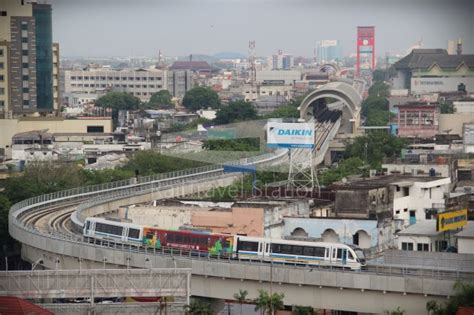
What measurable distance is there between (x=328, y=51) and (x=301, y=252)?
61807 mm

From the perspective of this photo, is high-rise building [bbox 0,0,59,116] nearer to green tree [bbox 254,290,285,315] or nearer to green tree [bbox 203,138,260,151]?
green tree [bbox 203,138,260,151]

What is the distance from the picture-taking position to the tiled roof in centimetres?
3662

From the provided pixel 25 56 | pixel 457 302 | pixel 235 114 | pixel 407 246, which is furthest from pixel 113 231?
pixel 235 114

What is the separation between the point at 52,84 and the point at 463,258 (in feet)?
54.8

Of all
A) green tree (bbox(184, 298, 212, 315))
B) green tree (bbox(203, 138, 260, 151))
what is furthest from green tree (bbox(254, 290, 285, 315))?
green tree (bbox(203, 138, 260, 151))

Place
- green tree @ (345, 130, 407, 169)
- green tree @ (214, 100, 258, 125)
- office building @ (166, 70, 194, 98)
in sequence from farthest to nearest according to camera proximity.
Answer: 1. office building @ (166, 70, 194, 98)
2. green tree @ (214, 100, 258, 125)
3. green tree @ (345, 130, 407, 169)

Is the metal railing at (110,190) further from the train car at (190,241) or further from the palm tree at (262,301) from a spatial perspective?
the palm tree at (262,301)

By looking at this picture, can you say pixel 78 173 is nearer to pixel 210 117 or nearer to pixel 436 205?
pixel 436 205

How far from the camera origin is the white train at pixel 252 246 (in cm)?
979

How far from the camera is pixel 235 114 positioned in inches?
1117

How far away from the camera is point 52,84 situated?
25.5m

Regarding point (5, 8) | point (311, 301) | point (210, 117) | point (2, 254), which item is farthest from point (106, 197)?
point (210, 117)

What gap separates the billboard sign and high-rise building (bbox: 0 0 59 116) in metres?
11.0

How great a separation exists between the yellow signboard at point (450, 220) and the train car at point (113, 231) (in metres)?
2.27
